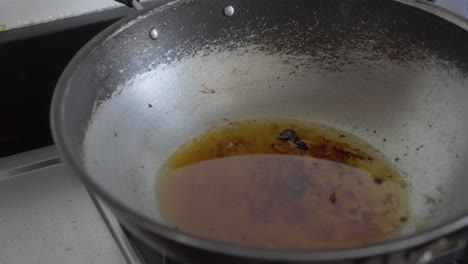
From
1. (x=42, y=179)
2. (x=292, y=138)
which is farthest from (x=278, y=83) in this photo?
(x=42, y=179)

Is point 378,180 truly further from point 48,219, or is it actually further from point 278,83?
point 48,219

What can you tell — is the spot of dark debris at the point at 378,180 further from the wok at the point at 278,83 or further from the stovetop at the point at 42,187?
the stovetop at the point at 42,187

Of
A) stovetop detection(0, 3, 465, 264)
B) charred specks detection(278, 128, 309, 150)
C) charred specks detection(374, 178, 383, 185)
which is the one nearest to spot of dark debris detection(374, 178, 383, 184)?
charred specks detection(374, 178, 383, 185)

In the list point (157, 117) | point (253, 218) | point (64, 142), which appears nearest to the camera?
point (64, 142)

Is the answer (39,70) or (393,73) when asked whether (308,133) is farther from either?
(39,70)

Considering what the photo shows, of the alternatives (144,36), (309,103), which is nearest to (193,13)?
(144,36)

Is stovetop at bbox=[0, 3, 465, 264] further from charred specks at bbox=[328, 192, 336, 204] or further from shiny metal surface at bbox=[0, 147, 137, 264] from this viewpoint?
charred specks at bbox=[328, 192, 336, 204]

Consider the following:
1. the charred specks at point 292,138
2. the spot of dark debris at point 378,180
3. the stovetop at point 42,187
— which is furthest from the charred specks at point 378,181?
the stovetop at point 42,187
